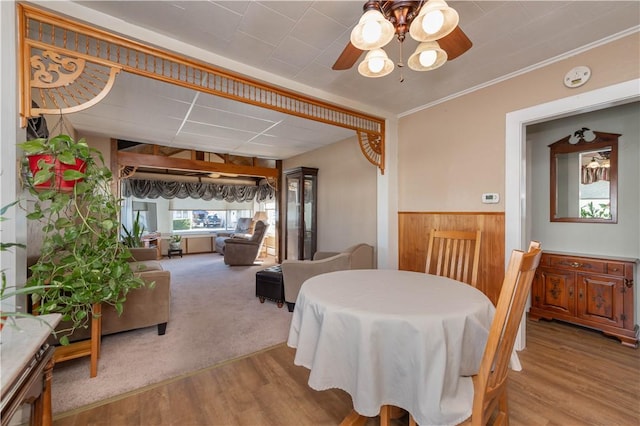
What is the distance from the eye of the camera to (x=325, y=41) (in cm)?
200

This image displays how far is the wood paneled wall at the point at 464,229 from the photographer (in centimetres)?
257

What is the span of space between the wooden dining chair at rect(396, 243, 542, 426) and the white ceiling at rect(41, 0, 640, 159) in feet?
5.30

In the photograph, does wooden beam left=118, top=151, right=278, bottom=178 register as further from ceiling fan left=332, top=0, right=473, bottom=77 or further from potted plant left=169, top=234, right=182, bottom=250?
ceiling fan left=332, top=0, right=473, bottom=77

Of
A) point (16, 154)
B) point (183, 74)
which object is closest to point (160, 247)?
point (183, 74)

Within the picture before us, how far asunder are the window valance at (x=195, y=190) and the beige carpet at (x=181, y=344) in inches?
165

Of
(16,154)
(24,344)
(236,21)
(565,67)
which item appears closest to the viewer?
(24,344)

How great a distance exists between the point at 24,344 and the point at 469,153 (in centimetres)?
337

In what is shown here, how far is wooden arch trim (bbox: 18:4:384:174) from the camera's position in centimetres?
154

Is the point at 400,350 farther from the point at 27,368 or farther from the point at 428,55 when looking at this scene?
the point at 428,55

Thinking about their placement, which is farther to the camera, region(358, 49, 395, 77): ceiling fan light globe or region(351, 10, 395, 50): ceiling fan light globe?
region(358, 49, 395, 77): ceiling fan light globe

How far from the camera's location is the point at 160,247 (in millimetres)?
7191

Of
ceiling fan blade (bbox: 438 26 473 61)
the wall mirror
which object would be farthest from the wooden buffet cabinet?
ceiling fan blade (bbox: 438 26 473 61)

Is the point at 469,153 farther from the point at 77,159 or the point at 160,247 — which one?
the point at 160,247

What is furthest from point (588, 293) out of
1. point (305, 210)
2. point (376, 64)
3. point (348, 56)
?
point (305, 210)
